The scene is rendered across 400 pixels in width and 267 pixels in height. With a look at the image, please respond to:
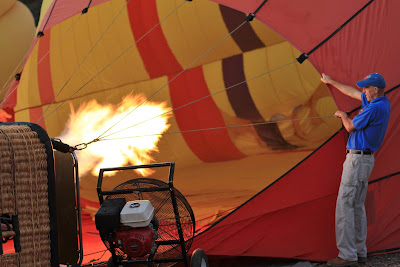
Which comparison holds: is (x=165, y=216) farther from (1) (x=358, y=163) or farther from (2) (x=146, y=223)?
(1) (x=358, y=163)

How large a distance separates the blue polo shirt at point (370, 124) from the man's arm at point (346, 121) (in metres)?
0.04

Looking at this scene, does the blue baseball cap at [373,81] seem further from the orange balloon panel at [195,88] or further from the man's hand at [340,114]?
the orange balloon panel at [195,88]

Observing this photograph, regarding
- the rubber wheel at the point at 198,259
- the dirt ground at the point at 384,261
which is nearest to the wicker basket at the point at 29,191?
the rubber wheel at the point at 198,259

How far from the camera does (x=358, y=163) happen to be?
14.1ft

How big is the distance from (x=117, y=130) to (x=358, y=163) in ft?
7.10

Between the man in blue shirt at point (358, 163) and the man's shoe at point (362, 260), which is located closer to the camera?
the man in blue shirt at point (358, 163)

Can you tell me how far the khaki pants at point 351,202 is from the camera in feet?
14.1

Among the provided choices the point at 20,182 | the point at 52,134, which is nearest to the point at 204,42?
the point at 52,134

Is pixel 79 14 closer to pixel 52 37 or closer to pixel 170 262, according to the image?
pixel 52 37

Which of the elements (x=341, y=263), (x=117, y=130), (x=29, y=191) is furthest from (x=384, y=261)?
(x=29, y=191)

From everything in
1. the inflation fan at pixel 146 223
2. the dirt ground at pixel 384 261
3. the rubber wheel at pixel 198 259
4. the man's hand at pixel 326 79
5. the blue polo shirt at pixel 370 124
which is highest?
the man's hand at pixel 326 79

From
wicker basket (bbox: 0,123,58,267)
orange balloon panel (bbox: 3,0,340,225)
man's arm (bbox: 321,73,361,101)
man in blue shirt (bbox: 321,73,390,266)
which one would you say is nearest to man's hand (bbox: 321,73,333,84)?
man's arm (bbox: 321,73,361,101)

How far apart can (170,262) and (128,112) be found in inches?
83.2

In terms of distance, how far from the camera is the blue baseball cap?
426 centimetres
